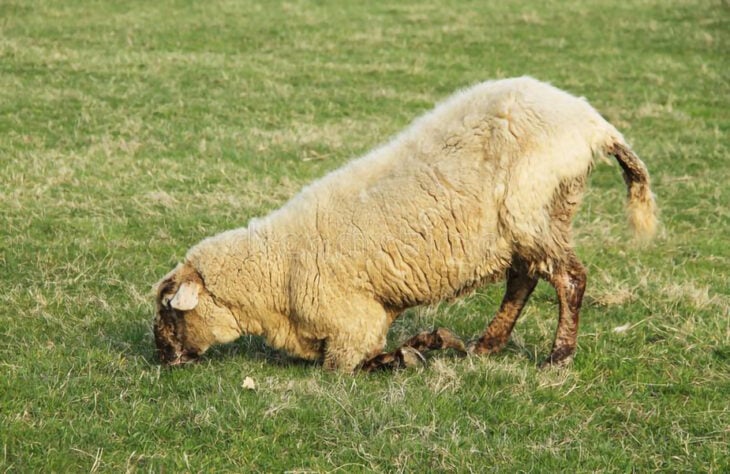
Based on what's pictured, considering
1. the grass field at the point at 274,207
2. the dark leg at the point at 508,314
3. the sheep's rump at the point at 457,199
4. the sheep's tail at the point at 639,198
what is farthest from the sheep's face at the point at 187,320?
the sheep's tail at the point at 639,198

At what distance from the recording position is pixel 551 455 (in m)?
4.50

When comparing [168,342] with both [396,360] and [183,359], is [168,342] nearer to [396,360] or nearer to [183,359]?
[183,359]

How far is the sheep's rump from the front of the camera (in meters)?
5.53

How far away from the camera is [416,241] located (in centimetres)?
570

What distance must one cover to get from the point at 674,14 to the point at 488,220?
18.1 m

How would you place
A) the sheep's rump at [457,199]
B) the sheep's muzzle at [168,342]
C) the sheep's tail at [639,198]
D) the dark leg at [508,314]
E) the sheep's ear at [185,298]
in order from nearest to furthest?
the sheep's rump at [457,199], the sheep's ear at [185,298], the sheep's muzzle at [168,342], the sheep's tail at [639,198], the dark leg at [508,314]

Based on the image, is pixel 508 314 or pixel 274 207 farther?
pixel 274 207

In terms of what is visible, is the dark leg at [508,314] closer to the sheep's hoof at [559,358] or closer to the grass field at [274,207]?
the grass field at [274,207]

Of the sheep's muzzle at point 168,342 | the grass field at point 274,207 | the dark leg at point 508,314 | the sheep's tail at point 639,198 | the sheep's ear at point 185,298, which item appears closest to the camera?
the grass field at point 274,207

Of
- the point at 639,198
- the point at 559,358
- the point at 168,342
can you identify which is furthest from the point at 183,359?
the point at 639,198

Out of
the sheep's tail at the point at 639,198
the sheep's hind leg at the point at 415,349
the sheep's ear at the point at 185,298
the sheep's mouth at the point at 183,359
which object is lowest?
the sheep's mouth at the point at 183,359

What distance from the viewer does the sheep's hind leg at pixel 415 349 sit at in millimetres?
5703

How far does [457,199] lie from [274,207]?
12.6 feet

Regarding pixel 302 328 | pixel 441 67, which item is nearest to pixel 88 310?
pixel 302 328
